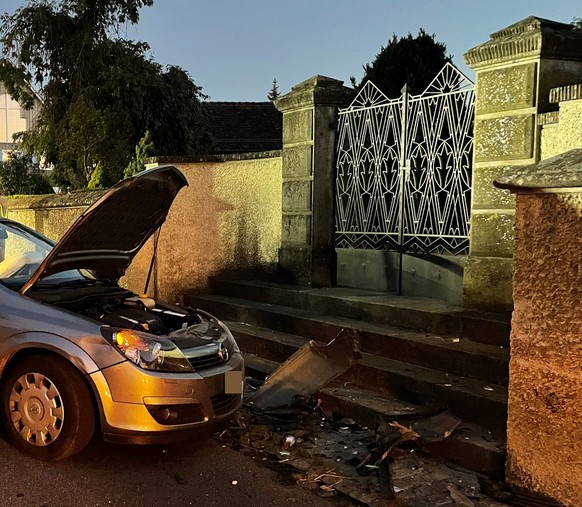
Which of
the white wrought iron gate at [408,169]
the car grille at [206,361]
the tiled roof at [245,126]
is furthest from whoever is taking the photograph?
the tiled roof at [245,126]

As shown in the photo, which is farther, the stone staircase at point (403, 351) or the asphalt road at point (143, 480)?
the stone staircase at point (403, 351)

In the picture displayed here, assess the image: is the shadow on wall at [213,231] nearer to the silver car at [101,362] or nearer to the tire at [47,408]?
the silver car at [101,362]

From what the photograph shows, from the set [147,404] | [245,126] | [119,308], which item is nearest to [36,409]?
[147,404]

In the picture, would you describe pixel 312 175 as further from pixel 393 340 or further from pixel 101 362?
pixel 101 362

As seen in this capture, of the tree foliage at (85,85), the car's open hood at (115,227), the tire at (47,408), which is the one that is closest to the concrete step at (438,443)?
the car's open hood at (115,227)

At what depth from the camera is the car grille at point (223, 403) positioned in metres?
4.25

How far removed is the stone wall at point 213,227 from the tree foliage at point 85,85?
11710 mm

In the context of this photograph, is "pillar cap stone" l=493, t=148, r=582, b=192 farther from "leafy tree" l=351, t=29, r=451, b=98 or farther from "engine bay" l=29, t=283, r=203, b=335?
"leafy tree" l=351, t=29, r=451, b=98

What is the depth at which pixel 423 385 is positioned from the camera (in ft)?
16.6

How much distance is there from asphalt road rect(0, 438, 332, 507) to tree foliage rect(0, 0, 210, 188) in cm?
1644

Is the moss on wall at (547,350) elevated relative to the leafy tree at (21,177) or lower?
lower

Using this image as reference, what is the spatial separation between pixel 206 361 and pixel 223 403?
0.30 metres

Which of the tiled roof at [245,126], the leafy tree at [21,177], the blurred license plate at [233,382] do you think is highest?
the tiled roof at [245,126]

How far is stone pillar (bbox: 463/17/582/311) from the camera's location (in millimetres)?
5527
